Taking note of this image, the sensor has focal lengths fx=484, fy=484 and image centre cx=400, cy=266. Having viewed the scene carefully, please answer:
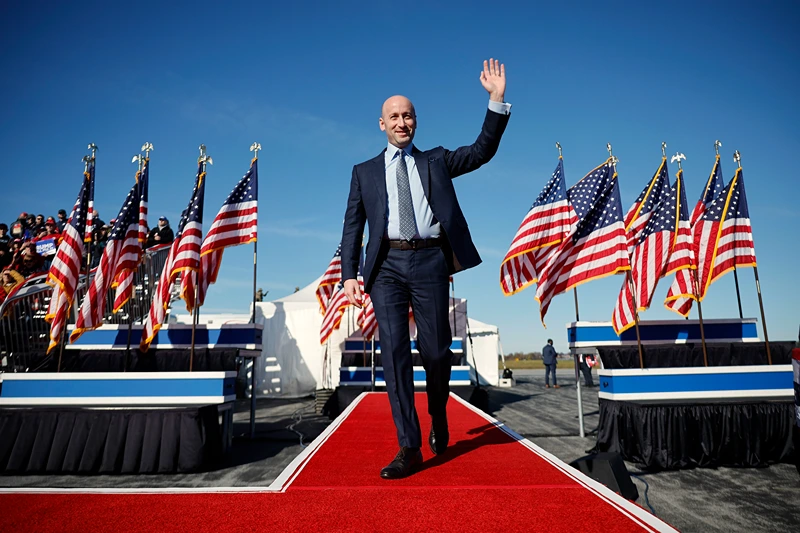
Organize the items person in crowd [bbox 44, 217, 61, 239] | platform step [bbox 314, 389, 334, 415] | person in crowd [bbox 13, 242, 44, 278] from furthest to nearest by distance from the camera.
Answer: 1. platform step [bbox 314, 389, 334, 415]
2. person in crowd [bbox 44, 217, 61, 239]
3. person in crowd [bbox 13, 242, 44, 278]

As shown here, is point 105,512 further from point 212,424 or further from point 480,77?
point 212,424

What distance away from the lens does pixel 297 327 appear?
1677 cm

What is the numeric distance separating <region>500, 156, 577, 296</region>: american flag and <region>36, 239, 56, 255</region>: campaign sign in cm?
950

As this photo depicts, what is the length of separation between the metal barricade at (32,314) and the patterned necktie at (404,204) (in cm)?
641

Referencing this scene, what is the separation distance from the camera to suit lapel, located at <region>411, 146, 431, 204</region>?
8.85ft

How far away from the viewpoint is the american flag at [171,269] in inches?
281

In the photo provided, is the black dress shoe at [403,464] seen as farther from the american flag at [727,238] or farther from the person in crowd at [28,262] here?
the person in crowd at [28,262]

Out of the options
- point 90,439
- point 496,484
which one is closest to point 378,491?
point 496,484

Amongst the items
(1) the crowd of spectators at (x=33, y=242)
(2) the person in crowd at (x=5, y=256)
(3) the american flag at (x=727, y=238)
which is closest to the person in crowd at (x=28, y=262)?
(1) the crowd of spectators at (x=33, y=242)

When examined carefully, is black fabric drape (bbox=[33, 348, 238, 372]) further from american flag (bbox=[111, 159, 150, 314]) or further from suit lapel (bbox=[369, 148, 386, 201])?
suit lapel (bbox=[369, 148, 386, 201])

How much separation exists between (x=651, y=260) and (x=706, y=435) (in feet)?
8.29

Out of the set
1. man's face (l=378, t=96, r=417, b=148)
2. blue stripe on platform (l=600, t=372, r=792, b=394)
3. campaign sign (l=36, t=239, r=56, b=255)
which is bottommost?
blue stripe on platform (l=600, t=372, r=792, b=394)

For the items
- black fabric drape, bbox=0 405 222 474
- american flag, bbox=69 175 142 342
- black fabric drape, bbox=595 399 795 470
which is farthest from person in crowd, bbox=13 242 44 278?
black fabric drape, bbox=595 399 795 470

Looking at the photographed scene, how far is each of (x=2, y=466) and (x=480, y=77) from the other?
6636 mm
